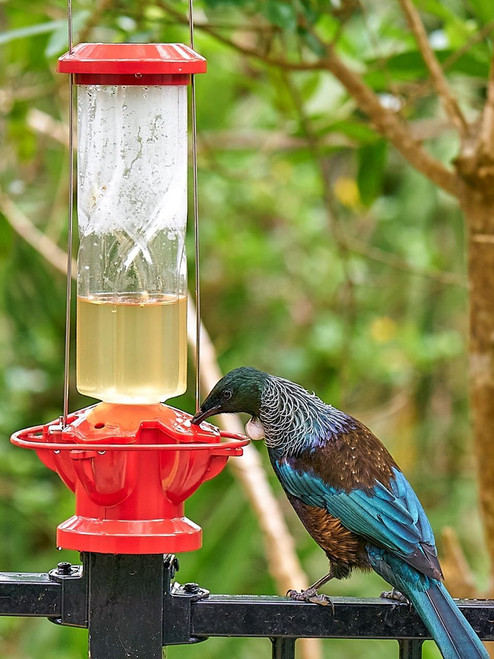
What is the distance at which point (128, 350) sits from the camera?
1.71 metres

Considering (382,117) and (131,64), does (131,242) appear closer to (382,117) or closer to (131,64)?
(131,64)

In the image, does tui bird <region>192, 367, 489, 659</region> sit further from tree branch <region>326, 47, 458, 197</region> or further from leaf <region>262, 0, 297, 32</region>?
leaf <region>262, 0, 297, 32</region>

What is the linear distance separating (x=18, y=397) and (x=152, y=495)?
4.09 meters

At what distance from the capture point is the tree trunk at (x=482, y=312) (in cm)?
251

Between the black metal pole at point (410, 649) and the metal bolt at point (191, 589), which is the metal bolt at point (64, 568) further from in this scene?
the black metal pole at point (410, 649)

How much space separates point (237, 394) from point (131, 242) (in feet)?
1.63

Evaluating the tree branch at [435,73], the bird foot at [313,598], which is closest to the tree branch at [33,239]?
the tree branch at [435,73]

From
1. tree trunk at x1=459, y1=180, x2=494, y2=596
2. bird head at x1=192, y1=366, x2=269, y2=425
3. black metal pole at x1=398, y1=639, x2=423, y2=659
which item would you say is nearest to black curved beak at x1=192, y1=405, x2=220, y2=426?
bird head at x1=192, y1=366, x2=269, y2=425

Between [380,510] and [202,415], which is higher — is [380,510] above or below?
below

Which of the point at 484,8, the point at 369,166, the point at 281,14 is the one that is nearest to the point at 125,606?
the point at 281,14

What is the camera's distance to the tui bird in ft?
6.94

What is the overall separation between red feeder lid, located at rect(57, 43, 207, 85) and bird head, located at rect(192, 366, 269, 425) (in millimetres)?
675

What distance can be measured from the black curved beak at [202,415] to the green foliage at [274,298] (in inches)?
61.8

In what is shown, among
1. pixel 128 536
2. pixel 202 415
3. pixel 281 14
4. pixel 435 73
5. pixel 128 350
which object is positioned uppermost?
pixel 281 14
